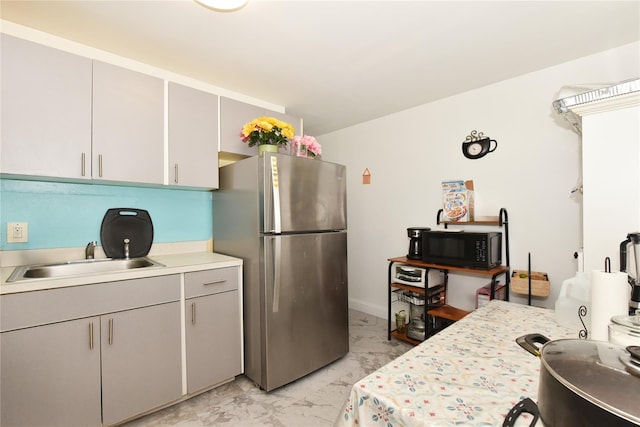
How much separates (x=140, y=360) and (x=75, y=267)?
823 mm

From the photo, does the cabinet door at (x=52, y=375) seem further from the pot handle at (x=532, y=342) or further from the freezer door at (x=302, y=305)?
the pot handle at (x=532, y=342)

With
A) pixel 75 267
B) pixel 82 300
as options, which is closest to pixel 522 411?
pixel 82 300

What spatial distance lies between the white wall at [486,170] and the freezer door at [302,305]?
3.71ft

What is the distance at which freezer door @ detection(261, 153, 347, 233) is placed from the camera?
6.64 ft

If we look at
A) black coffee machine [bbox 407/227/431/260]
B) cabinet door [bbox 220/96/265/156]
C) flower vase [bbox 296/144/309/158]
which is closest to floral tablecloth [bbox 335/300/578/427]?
black coffee machine [bbox 407/227/431/260]

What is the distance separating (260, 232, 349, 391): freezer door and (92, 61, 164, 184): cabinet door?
102 cm

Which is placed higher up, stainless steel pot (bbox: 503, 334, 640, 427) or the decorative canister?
stainless steel pot (bbox: 503, 334, 640, 427)

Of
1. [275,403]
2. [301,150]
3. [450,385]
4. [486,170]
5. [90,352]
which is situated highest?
[301,150]

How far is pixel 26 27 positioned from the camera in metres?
1.81

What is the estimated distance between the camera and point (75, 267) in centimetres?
198

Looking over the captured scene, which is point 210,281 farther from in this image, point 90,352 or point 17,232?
point 17,232

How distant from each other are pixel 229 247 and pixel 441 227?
2.03m

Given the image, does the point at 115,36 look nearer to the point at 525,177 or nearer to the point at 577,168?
the point at 525,177

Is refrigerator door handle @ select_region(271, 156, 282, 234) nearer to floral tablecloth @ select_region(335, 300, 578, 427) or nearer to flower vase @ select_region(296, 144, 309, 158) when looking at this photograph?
flower vase @ select_region(296, 144, 309, 158)
